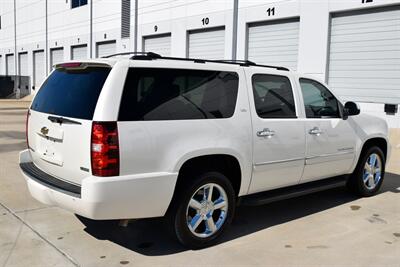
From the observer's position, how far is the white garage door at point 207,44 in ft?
62.9

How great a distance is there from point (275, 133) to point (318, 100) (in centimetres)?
117

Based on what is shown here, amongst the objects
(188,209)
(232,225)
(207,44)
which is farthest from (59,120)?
(207,44)

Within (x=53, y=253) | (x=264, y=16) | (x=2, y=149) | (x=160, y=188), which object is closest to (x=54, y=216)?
(x=53, y=253)

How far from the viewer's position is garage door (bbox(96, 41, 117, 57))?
27.6 m

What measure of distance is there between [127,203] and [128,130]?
639mm

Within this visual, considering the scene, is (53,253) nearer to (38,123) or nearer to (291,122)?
(38,123)

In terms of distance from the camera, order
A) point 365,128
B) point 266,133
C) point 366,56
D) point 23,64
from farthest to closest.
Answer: point 23,64 → point 366,56 → point 365,128 → point 266,133

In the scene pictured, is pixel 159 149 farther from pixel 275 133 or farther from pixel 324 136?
pixel 324 136

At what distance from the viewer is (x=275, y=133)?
5000 mm

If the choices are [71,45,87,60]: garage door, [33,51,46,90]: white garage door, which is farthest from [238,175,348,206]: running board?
[33,51,46,90]: white garage door

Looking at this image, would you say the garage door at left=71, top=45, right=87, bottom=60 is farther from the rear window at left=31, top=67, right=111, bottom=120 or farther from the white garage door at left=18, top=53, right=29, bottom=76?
the rear window at left=31, top=67, right=111, bottom=120

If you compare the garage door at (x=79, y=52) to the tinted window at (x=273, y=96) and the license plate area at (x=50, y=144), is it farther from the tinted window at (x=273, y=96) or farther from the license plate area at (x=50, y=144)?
the license plate area at (x=50, y=144)

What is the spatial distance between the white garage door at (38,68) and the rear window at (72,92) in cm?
3472

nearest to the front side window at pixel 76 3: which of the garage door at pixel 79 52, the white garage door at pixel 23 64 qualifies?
the garage door at pixel 79 52
